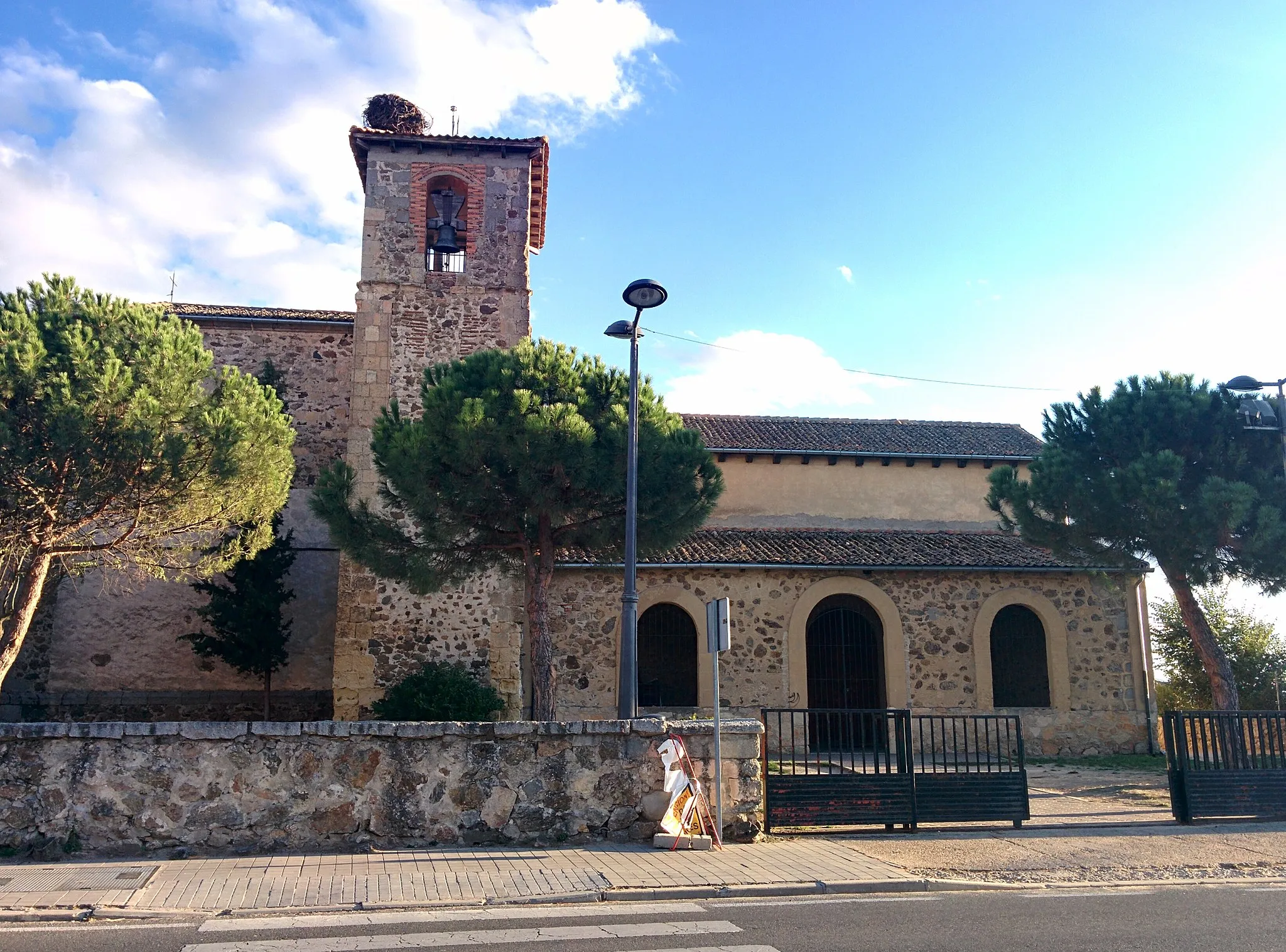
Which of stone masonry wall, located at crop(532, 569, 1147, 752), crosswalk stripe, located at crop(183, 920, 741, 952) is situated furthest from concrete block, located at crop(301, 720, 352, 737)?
stone masonry wall, located at crop(532, 569, 1147, 752)

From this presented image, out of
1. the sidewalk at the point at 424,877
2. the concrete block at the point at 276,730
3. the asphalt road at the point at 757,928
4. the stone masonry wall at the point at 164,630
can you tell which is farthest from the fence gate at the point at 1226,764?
the stone masonry wall at the point at 164,630

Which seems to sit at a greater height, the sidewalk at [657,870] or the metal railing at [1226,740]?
the metal railing at [1226,740]

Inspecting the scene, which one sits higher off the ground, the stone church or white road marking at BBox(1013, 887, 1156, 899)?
the stone church

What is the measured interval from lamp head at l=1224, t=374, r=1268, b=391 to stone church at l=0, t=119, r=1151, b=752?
482 centimetres

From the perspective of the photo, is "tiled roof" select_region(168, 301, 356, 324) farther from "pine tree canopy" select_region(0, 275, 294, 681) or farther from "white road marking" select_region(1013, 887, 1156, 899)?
"white road marking" select_region(1013, 887, 1156, 899)

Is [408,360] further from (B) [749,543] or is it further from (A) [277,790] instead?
(A) [277,790]

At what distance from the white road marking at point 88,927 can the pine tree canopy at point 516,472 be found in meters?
6.65

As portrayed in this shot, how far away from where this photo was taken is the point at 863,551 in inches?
750

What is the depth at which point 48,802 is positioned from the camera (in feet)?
28.2

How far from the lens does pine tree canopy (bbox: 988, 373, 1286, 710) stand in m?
14.4

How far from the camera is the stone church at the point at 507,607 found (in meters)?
17.0

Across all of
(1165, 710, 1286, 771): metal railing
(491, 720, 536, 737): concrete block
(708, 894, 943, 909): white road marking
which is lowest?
(708, 894, 943, 909): white road marking

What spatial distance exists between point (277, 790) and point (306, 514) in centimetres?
1054

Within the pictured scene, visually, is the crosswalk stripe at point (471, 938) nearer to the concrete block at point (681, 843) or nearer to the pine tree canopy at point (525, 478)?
the concrete block at point (681, 843)
